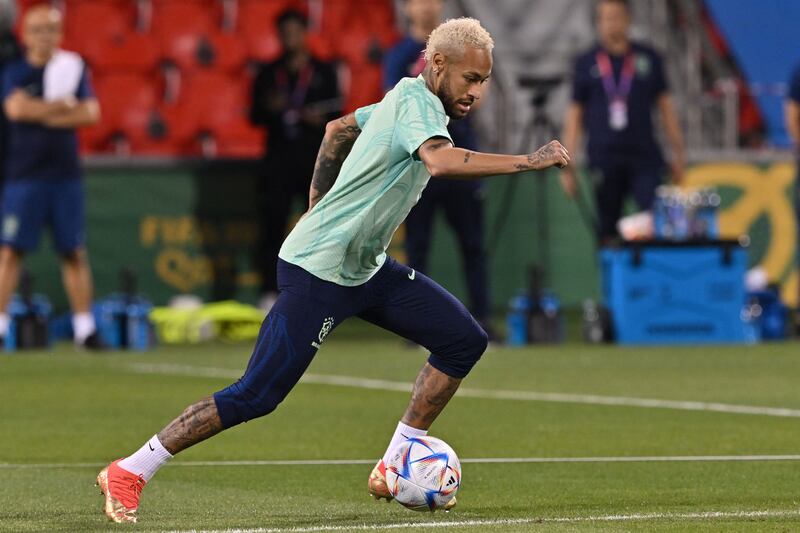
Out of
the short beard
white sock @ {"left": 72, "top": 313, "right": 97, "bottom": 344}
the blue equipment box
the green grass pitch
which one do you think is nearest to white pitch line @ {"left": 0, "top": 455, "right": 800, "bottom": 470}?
the green grass pitch

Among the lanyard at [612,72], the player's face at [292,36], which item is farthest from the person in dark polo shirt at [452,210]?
the player's face at [292,36]

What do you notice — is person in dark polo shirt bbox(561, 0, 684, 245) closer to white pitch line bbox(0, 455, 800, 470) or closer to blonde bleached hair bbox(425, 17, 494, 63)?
white pitch line bbox(0, 455, 800, 470)

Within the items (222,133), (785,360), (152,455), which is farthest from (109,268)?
(152,455)

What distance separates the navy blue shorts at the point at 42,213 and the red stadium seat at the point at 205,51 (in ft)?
23.0

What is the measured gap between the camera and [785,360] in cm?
1495

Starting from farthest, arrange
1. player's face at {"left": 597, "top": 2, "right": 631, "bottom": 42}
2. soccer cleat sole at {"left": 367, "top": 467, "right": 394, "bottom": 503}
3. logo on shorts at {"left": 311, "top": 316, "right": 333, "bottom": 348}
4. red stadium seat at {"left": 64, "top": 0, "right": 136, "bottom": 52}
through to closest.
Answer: red stadium seat at {"left": 64, "top": 0, "right": 136, "bottom": 52} → player's face at {"left": 597, "top": 2, "right": 631, "bottom": 42} → soccer cleat sole at {"left": 367, "top": 467, "right": 394, "bottom": 503} → logo on shorts at {"left": 311, "top": 316, "right": 333, "bottom": 348}

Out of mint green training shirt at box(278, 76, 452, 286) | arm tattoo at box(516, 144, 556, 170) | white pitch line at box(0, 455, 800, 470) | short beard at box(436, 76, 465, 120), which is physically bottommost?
white pitch line at box(0, 455, 800, 470)

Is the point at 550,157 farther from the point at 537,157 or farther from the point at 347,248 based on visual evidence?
the point at 347,248

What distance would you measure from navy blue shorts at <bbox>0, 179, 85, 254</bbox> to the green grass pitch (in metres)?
0.98

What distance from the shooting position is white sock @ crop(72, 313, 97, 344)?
1642 cm

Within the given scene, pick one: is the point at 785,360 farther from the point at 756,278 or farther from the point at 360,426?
the point at 360,426

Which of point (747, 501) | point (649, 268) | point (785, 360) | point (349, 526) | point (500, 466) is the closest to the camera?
point (349, 526)

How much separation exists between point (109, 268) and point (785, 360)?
7.44 meters

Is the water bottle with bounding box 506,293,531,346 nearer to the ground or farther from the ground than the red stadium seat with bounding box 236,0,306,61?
nearer to the ground
